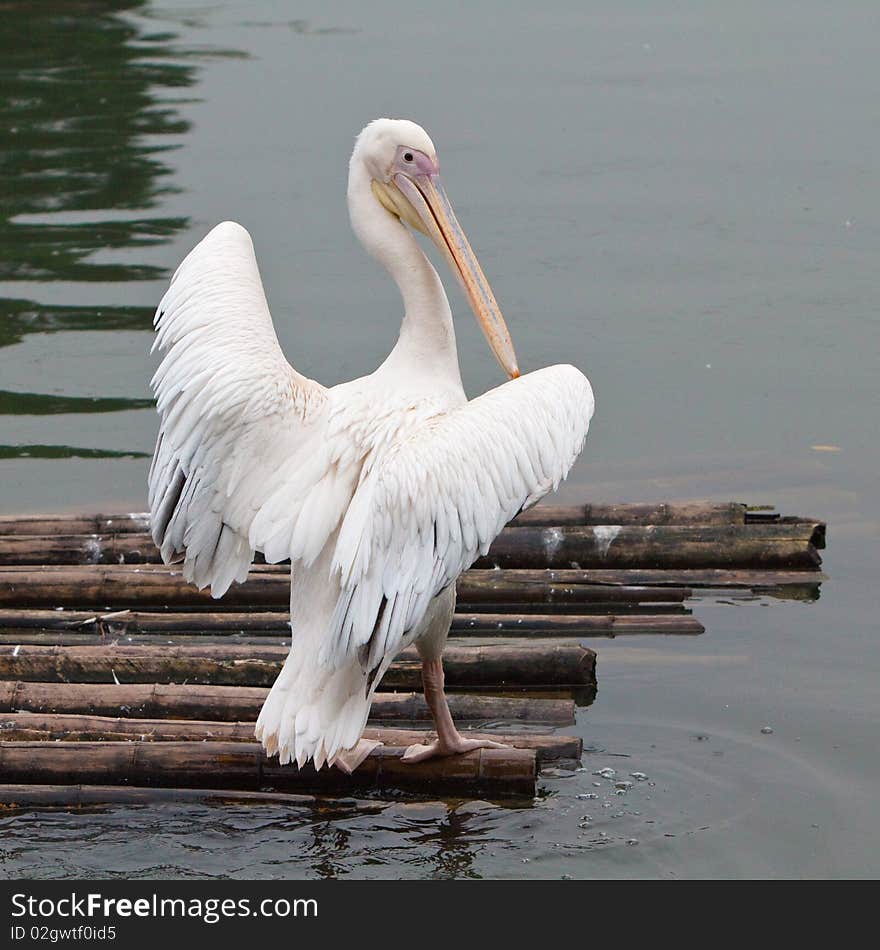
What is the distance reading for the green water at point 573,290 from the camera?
494 cm

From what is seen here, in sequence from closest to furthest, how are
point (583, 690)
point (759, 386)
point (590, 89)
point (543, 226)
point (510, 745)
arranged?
point (510, 745) < point (583, 690) < point (759, 386) < point (543, 226) < point (590, 89)

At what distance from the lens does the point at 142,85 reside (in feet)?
49.6

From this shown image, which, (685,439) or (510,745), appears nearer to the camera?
(510,745)

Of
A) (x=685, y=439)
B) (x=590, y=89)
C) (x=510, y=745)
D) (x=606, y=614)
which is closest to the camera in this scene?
(x=510, y=745)

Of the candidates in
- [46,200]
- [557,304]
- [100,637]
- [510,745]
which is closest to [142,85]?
[46,200]

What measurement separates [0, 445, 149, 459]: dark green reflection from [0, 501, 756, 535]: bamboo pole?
1.43 metres

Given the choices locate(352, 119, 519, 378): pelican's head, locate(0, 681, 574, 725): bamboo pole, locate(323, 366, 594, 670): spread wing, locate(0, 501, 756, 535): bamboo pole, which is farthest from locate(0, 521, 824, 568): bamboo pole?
locate(323, 366, 594, 670): spread wing

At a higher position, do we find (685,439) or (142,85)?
(142,85)

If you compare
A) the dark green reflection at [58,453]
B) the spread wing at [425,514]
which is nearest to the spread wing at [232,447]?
the spread wing at [425,514]

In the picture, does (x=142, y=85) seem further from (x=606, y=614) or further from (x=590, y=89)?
(x=606, y=614)

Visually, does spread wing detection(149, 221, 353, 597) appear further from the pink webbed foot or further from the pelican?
the pink webbed foot

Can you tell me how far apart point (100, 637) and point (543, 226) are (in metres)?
6.20

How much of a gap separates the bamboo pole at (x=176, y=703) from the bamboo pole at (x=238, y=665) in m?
0.15

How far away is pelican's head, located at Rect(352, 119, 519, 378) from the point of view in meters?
5.52
